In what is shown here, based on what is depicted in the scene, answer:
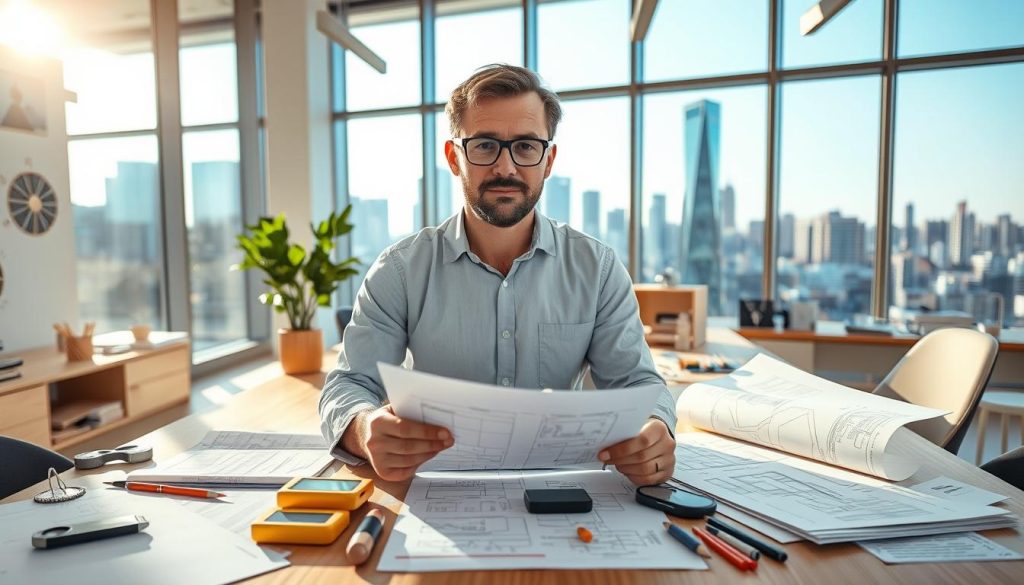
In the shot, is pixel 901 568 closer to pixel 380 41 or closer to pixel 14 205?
pixel 14 205

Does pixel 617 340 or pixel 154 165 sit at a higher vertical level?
pixel 154 165

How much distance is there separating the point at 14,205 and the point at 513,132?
140 inches

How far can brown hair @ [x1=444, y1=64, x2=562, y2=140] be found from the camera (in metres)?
1.42

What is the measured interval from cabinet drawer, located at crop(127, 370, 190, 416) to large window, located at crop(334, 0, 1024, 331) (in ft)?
8.76

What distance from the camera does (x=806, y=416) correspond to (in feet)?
4.01

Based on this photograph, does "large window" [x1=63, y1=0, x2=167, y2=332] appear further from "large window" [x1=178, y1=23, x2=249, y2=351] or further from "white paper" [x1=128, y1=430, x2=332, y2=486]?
"white paper" [x1=128, y1=430, x2=332, y2=486]

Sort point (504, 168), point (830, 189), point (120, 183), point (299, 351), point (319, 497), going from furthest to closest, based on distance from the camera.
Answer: point (120, 183) < point (830, 189) < point (299, 351) < point (504, 168) < point (319, 497)

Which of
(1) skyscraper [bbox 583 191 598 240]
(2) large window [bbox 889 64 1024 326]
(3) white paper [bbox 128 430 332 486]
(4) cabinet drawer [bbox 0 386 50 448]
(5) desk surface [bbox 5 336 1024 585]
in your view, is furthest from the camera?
(1) skyscraper [bbox 583 191 598 240]

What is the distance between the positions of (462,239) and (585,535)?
879 millimetres

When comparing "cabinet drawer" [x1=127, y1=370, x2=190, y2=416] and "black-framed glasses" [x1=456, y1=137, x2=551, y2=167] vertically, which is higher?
"black-framed glasses" [x1=456, y1=137, x2=551, y2=167]

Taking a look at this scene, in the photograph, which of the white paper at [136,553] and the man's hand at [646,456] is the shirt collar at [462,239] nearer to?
the man's hand at [646,456]

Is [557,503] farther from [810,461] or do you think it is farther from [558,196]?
[558,196]

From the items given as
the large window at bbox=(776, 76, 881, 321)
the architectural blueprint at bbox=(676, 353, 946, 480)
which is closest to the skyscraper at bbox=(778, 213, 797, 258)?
the large window at bbox=(776, 76, 881, 321)

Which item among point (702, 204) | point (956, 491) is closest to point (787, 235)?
point (702, 204)
